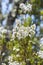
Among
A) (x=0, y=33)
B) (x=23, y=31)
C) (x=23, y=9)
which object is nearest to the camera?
(x=23, y=31)

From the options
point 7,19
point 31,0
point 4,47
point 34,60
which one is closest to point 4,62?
point 4,47

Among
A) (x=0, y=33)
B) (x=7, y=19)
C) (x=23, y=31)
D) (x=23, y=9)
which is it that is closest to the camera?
(x=23, y=31)

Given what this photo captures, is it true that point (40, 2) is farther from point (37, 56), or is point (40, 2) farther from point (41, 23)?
point (37, 56)

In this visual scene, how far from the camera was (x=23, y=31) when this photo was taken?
224 cm

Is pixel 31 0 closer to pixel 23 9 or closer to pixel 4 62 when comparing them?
pixel 23 9

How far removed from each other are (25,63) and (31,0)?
88cm

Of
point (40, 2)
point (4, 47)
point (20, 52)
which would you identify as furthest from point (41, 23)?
point (20, 52)

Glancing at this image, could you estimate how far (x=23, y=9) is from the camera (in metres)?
2.40

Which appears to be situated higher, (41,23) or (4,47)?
(41,23)

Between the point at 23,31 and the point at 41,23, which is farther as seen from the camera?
the point at 41,23

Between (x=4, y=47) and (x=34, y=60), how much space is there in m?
0.49

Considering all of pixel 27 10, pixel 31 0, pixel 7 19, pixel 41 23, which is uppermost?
pixel 7 19

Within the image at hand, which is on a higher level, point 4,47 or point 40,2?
point 40,2

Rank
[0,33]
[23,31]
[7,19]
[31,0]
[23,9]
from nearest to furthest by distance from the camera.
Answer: [23,31] < [23,9] < [0,33] < [31,0] < [7,19]
